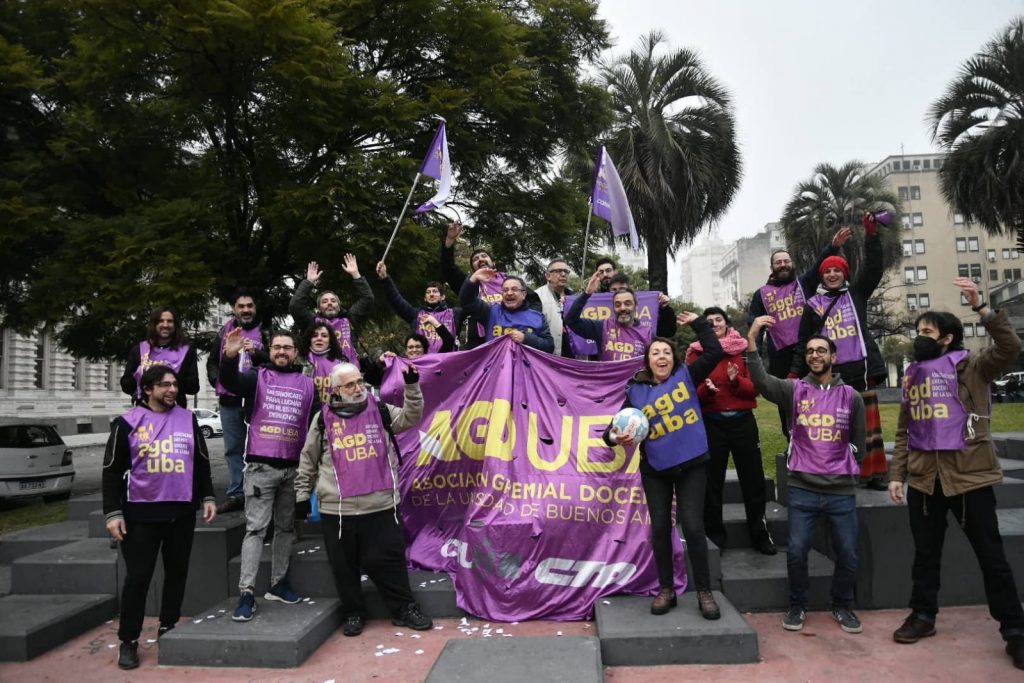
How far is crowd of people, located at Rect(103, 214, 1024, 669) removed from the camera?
14.6ft

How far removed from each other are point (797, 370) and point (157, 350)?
539 centimetres

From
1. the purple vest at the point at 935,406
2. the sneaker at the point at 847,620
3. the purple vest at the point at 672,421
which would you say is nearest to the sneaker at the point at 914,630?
the sneaker at the point at 847,620

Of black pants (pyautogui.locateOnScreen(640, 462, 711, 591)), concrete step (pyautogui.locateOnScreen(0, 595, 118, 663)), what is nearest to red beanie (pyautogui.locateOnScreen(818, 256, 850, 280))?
black pants (pyautogui.locateOnScreen(640, 462, 711, 591))

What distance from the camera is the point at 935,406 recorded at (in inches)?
→ 176

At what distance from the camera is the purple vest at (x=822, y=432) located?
15.2 ft

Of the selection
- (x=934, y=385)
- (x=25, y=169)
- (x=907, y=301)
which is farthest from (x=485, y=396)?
(x=907, y=301)

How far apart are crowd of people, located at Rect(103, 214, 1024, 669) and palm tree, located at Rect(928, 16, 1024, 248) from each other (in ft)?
51.7

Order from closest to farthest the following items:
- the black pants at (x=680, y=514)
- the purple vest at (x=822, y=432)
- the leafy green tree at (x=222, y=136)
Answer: the black pants at (x=680, y=514) → the purple vest at (x=822, y=432) → the leafy green tree at (x=222, y=136)

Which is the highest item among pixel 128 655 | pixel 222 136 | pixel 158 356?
pixel 222 136

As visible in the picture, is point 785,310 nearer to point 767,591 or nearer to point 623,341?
point 623,341

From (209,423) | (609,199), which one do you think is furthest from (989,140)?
(209,423)

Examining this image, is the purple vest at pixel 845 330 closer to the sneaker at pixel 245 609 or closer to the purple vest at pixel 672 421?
the purple vest at pixel 672 421

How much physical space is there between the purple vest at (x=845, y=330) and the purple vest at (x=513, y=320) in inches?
98.2

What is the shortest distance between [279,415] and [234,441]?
1.60 metres
